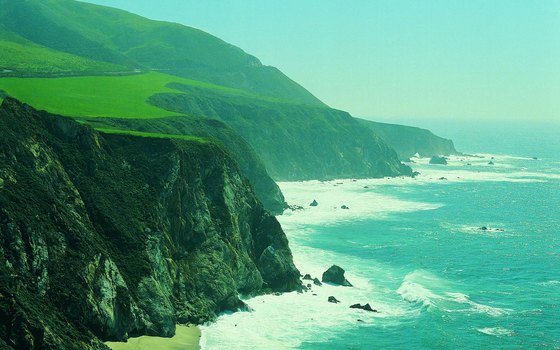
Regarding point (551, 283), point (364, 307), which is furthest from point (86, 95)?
point (551, 283)

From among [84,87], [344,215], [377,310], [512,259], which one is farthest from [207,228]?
[84,87]

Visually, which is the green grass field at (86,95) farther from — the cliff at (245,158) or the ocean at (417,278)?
the ocean at (417,278)

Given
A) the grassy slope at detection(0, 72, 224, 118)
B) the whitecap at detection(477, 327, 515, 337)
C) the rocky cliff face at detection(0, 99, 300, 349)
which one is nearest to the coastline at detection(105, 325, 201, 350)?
the rocky cliff face at detection(0, 99, 300, 349)

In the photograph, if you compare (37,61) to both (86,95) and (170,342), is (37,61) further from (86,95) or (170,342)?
(170,342)

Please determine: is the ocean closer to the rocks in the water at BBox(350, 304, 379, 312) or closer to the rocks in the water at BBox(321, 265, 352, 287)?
the rocks in the water at BBox(350, 304, 379, 312)

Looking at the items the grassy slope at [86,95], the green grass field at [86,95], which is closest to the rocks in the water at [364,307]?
the green grass field at [86,95]
